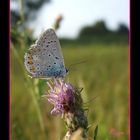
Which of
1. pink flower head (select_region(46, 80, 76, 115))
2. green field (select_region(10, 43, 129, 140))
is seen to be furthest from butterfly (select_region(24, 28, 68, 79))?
green field (select_region(10, 43, 129, 140))

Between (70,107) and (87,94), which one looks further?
(87,94)

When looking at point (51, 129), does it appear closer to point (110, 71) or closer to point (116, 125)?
point (116, 125)

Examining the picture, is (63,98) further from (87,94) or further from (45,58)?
(87,94)

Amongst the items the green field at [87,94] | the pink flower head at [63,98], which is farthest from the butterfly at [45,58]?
the green field at [87,94]
